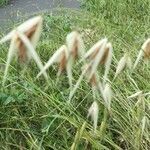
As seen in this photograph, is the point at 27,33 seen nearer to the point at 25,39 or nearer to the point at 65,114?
the point at 25,39

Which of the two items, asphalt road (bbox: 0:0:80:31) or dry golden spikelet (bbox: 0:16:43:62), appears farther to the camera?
asphalt road (bbox: 0:0:80:31)

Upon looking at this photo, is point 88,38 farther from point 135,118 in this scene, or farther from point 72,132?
point 135,118

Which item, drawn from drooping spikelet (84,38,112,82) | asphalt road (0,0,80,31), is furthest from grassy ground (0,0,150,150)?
asphalt road (0,0,80,31)

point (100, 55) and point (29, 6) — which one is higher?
point (100, 55)

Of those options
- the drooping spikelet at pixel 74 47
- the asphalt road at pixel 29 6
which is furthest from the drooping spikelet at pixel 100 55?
the asphalt road at pixel 29 6

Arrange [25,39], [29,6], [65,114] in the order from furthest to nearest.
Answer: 1. [29,6]
2. [65,114]
3. [25,39]

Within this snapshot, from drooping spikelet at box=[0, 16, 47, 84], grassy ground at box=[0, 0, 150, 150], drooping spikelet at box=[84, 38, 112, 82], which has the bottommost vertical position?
grassy ground at box=[0, 0, 150, 150]

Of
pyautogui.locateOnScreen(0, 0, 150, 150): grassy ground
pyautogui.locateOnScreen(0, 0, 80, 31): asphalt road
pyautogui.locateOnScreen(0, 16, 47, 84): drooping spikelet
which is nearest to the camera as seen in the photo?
pyautogui.locateOnScreen(0, 16, 47, 84): drooping spikelet

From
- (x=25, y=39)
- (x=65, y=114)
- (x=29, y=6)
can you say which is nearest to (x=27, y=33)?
(x=25, y=39)

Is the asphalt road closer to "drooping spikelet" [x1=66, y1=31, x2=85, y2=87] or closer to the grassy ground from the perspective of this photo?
the grassy ground

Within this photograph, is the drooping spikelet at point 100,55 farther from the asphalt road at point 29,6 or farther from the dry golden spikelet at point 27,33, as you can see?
the asphalt road at point 29,6

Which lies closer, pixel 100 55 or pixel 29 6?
pixel 100 55
